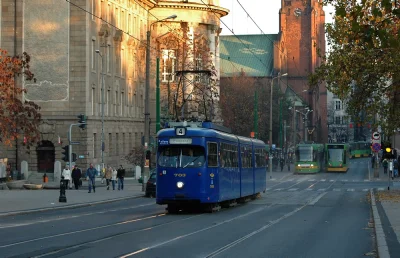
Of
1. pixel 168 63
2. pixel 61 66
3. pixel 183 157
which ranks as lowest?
pixel 183 157

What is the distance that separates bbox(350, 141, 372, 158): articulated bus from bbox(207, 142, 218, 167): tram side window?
110316 millimetres

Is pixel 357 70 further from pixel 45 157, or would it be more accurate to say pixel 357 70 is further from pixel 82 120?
pixel 45 157

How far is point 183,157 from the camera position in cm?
2817

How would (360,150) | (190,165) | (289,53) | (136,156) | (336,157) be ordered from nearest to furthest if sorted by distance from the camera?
(190,165)
(136,156)
(336,157)
(360,150)
(289,53)

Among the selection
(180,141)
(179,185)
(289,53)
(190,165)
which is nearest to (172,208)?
(179,185)

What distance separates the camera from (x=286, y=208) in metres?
33.4

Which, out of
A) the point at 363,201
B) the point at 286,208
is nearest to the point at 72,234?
the point at 286,208

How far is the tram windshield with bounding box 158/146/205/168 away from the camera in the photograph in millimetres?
28056

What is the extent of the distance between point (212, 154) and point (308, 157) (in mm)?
55986

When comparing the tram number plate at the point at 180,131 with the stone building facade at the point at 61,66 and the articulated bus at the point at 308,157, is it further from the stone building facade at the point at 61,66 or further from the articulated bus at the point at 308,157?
the articulated bus at the point at 308,157

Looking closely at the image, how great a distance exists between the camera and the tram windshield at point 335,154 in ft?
280

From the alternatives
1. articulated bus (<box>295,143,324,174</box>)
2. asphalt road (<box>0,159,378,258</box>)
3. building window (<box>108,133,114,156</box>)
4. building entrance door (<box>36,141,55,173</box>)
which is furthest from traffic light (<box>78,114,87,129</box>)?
articulated bus (<box>295,143,324,174</box>)

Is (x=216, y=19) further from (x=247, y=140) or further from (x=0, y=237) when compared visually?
(x=0, y=237)

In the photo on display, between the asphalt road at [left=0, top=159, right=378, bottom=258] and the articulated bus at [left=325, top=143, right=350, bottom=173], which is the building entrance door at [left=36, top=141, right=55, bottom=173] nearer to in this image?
the asphalt road at [left=0, top=159, right=378, bottom=258]
